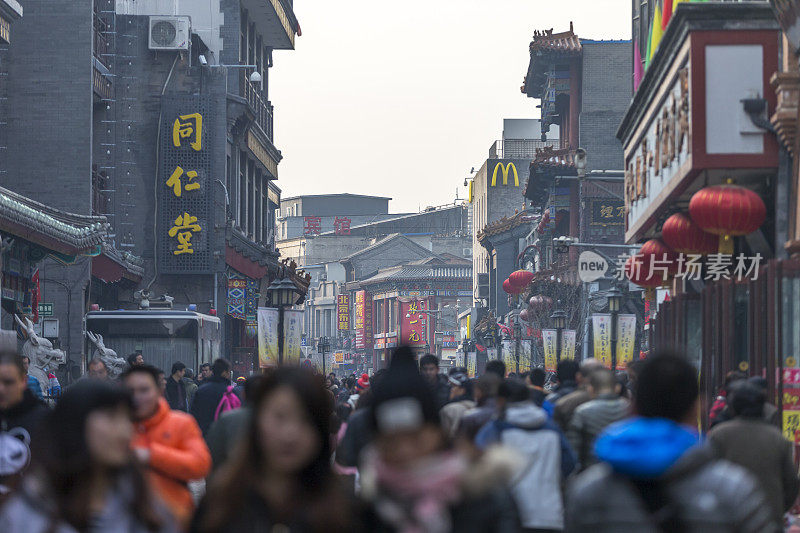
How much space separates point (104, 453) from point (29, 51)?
35.0 metres

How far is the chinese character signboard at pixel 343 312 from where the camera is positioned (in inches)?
5379

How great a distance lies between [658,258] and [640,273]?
507mm

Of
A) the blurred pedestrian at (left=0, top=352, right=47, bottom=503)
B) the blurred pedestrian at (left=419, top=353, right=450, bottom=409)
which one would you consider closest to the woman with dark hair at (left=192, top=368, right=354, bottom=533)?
the blurred pedestrian at (left=0, top=352, right=47, bottom=503)

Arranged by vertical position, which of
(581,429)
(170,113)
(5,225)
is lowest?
(581,429)

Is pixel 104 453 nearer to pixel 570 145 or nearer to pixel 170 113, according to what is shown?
pixel 170 113

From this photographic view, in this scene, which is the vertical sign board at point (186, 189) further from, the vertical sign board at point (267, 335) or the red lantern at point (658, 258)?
the red lantern at point (658, 258)

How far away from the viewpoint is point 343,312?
137125 mm

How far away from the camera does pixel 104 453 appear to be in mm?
4895

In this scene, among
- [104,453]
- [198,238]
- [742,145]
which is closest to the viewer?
[104,453]

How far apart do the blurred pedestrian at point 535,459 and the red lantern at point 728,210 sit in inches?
473

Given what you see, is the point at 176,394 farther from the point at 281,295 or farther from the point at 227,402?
the point at 227,402

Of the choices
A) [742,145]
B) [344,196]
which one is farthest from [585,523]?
[344,196]

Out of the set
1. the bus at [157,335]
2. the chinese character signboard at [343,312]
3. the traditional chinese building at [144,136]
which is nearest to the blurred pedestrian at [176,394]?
the bus at [157,335]

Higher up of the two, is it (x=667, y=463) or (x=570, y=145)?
(x=570, y=145)
